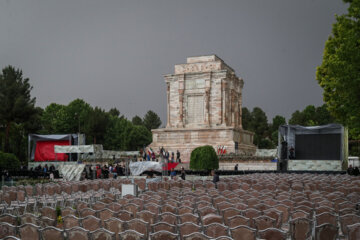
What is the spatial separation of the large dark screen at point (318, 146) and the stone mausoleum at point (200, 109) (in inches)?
474

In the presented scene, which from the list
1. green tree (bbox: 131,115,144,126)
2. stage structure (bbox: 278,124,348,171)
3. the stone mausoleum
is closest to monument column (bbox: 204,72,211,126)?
the stone mausoleum

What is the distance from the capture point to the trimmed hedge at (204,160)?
1292 inches

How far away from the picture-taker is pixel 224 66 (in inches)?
2159

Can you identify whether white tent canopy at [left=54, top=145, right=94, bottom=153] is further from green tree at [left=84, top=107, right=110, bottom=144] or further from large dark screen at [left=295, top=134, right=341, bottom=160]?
green tree at [left=84, top=107, right=110, bottom=144]

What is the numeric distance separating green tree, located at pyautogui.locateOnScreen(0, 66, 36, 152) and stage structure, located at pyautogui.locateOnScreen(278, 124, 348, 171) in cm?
3184

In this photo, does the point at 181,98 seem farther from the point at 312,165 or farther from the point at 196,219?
the point at 196,219

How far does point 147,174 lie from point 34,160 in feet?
59.6

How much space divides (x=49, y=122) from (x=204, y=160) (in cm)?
4682

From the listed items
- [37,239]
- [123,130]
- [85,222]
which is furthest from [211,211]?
[123,130]

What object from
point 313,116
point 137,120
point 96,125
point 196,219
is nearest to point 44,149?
point 96,125

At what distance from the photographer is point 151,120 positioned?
357ft


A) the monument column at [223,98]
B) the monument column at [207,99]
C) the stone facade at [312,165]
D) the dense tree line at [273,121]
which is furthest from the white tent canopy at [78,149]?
the dense tree line at [273,121]

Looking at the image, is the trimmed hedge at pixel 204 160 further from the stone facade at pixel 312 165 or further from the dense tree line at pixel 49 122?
the dense tree line at pixel 49 122

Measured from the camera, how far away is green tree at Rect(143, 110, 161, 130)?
355 ft
